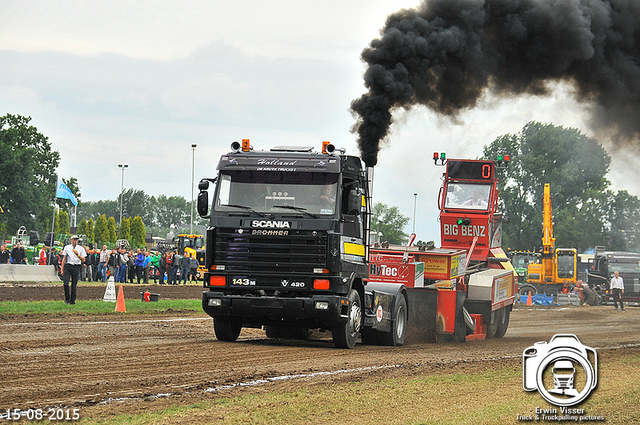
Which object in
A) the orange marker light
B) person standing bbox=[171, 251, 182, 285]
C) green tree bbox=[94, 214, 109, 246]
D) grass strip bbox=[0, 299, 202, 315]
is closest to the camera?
the orange marker light

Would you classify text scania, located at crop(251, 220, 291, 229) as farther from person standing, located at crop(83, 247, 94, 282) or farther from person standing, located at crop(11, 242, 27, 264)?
person standing, located at crop(83, 247, 94, 282)

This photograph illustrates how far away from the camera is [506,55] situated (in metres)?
17.8

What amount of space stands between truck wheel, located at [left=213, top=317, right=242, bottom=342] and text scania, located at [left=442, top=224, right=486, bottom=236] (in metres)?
7.80

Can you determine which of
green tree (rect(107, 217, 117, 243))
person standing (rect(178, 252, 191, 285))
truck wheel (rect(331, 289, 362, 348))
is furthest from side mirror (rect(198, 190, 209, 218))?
green tree (rect(107, 217, 117, 243))

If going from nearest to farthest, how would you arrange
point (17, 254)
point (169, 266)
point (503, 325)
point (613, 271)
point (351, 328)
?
1. point (351, 328)
2. point (503, 325)
3. point (17, 254)
4. point (169, 266)
5. point (613, 271)

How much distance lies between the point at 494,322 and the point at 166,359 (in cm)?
965

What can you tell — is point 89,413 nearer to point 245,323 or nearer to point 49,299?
point 245,323

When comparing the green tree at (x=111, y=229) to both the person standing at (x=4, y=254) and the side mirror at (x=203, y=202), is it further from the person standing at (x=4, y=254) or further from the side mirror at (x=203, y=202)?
the side mirror at (x=203, y=202)

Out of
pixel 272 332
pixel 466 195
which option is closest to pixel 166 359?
pixel 272 332

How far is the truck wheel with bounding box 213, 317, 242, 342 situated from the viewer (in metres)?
13.4

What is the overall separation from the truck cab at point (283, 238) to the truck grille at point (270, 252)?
0.02 metres

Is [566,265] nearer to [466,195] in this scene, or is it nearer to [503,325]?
[466,195]

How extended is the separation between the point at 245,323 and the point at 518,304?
2728cm

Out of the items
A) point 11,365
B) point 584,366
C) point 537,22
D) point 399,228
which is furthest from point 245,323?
point 399,228
